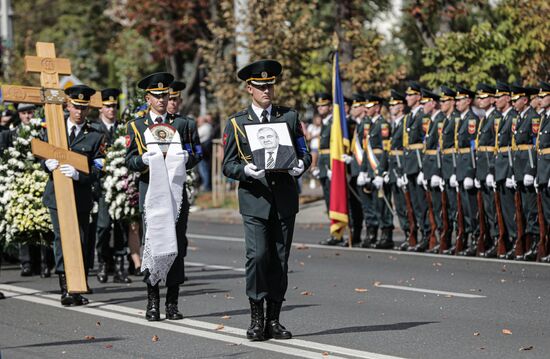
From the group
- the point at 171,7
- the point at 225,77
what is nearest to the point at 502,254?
the point at 225,77

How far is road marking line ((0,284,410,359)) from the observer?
9.55 meters

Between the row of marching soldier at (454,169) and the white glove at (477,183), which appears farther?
the white glove at (477,183)

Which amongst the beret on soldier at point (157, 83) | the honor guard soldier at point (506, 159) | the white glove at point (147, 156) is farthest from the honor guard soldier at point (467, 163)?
the white glove at point (147, 156)

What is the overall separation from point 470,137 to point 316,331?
7.13 meters

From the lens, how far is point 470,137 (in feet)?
56.0

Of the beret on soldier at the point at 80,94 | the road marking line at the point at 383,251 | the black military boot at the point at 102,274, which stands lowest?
the road marking line at the point at 383,251

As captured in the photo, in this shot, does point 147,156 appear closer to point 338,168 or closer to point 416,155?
point 416,155

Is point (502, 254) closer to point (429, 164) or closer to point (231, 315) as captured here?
point (429, 164)

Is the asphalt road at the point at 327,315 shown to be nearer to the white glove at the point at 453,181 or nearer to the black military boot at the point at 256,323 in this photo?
the black military boot at the point at 256,323

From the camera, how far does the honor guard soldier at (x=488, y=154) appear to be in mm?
16609

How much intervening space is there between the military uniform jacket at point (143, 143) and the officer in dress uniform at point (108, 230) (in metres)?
3.42

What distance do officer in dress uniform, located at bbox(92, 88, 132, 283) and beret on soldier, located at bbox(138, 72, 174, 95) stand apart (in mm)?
3597

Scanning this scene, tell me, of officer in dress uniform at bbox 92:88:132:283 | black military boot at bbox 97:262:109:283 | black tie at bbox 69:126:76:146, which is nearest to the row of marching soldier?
officer in dress uniform at bbox 92:88:132:283

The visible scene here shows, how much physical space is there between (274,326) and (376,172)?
8405mm
